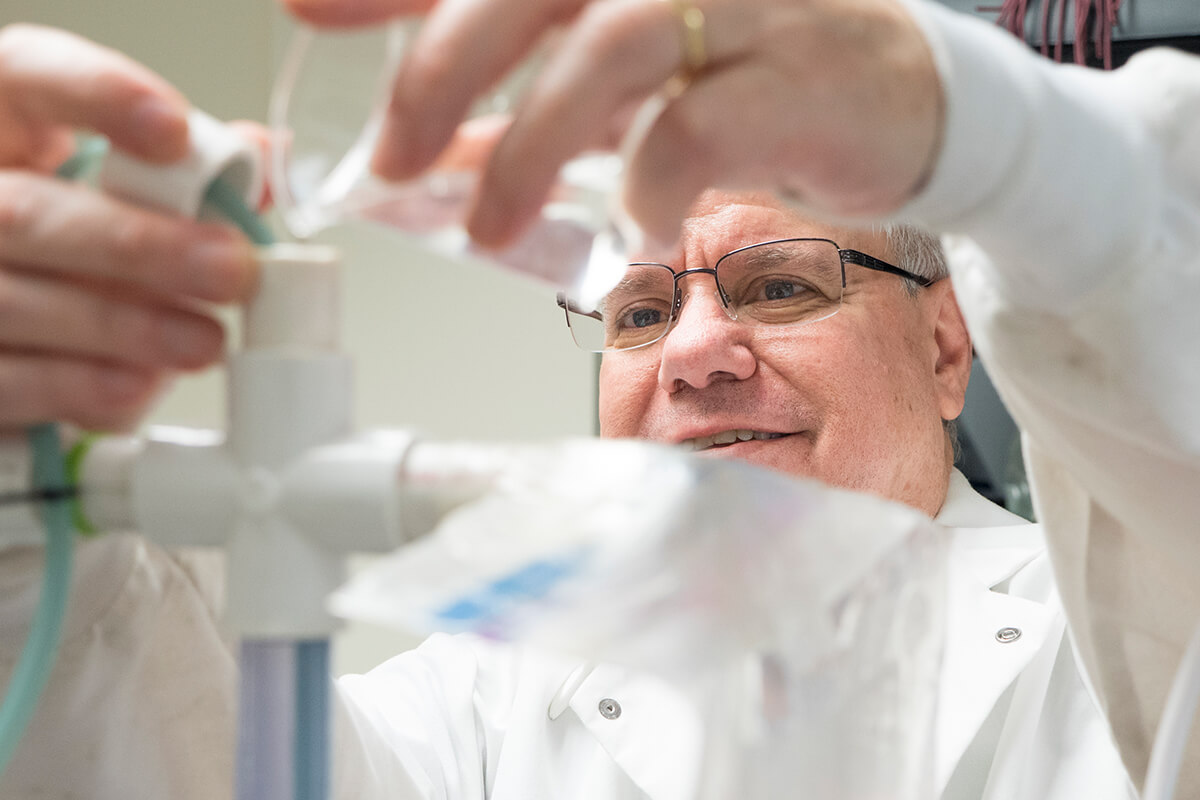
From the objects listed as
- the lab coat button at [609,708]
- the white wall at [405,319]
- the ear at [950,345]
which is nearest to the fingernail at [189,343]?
the lab coat button at [609,708]

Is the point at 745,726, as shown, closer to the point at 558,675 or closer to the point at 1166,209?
the point at 1166,209

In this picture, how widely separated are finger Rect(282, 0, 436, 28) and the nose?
70cm

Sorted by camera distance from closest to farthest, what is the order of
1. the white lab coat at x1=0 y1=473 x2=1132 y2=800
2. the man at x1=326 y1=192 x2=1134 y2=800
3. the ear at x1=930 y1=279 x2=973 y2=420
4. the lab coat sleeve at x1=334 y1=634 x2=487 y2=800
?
the white lab coat at x1=0 y1=473 x2=1132 y2=800 < the lab coat sleeve at x1=334 y1=634 x2=487 y2=800 < the man at x1=326 y1=192 x2=1134 y2=800 < the ear at x1=930 y1=279 x2=973 y2=420

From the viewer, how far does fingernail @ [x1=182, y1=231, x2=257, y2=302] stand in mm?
310

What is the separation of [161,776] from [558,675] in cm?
53

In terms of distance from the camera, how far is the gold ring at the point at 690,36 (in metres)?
0.32

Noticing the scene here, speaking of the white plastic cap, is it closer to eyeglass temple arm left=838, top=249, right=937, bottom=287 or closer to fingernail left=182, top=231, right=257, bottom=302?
fingernail left=182, top=231, right=257, bottom=302

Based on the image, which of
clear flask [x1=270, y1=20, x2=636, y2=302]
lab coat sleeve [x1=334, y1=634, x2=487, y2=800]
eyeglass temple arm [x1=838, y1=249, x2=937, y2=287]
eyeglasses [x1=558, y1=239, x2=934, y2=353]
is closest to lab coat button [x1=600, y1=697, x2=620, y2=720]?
lab coat sleeve [x1=334, y1=634, x2=487, y2=800]

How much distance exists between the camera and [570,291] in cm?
37

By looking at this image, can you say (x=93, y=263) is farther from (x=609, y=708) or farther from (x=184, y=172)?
(x=609, y=708)

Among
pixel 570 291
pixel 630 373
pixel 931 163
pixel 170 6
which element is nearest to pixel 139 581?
pixel 570 291

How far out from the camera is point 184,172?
32 centimetres

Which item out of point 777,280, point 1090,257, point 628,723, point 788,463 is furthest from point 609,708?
point 1090,257

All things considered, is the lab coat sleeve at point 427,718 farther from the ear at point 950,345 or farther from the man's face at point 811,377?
the ear at point 950,345
